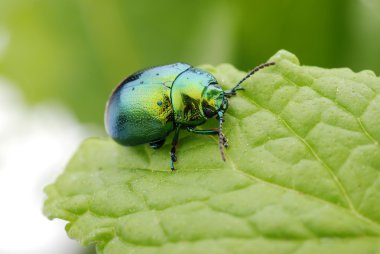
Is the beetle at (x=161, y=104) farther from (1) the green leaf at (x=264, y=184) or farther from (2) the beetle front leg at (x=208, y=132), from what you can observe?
(1) the green leaf at (x=264, y=184)

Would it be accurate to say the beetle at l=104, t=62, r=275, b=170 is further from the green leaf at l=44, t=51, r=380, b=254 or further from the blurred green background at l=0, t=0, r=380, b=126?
the blurred green background at l=0, t=0, r=380, b=126

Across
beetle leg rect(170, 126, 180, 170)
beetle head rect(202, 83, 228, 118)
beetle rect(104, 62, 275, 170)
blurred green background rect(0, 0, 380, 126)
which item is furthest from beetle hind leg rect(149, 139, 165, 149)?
blurred green background rect(0, 0, 380, 126)

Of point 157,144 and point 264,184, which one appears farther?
point 157,144

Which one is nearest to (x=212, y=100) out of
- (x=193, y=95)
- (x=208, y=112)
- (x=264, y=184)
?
(x=208, y=112)

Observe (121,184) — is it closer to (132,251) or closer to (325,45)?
(132,251)

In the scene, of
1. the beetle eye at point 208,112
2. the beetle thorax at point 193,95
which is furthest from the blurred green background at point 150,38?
the beetle eye at point 208,112

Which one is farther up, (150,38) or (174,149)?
(150,38)

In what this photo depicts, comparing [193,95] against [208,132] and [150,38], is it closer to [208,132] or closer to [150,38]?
[208,132]
